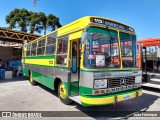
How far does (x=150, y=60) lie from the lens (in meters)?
10.2

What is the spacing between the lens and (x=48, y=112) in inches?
242

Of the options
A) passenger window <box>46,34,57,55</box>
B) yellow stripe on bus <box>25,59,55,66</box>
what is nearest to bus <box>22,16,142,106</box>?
passenger window <box>46,34,57,55</box>

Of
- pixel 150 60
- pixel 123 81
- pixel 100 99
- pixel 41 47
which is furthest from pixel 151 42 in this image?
pixel 100 99

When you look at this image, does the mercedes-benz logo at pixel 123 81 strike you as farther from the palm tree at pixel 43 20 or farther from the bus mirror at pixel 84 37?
the palm tree at pixel 43 20

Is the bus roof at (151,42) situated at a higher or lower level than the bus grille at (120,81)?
higher

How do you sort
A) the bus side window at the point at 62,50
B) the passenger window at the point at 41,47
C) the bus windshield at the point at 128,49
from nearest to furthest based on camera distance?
the bus windshield at the point at 128,49 → the bus side window at the point at 62,50 → the passenger window at the point at 41,47

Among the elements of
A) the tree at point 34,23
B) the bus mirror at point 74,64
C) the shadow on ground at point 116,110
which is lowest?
the shadow on ground at point 116,110

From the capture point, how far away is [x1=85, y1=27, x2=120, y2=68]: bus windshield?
207 inches

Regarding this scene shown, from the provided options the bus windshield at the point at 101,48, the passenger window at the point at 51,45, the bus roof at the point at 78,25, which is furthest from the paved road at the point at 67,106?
the bus roof at the point at 78,25

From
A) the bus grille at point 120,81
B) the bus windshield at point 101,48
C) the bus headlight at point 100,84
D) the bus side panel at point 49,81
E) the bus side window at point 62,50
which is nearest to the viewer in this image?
the bus headlight at point 100,84

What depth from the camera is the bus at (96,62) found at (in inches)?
205

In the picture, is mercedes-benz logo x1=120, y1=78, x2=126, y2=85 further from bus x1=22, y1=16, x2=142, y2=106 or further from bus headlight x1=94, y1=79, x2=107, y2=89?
bus headlight x1=94, y1=79, x2=107, y2=89

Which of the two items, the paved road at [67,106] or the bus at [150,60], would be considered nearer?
the paved road at [67,106]

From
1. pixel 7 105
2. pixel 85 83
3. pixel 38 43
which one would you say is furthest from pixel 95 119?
pixel 38 43
